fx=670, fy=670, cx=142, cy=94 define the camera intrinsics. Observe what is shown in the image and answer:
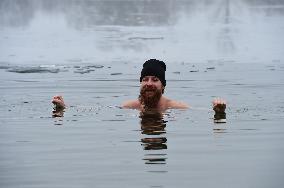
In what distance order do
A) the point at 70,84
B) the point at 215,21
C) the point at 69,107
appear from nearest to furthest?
the point at 69,107
the point at 70,84
the point at 215,21

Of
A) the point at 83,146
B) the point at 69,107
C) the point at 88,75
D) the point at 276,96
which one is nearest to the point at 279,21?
the point at 88,75

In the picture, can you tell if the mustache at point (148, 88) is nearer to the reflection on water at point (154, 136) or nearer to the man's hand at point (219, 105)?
the reflection on water at point (154, 136)

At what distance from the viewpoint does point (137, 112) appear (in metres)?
12.9

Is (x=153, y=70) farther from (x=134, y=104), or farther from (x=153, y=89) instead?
(x=134, y=104)

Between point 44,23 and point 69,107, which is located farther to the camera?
point 44,23

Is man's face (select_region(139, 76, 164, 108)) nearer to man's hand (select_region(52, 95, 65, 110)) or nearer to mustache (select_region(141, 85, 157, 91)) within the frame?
mustache (select_region(141, 85, 157, 91))

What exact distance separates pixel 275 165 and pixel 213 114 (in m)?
4.49

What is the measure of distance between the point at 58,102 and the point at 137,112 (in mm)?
1526

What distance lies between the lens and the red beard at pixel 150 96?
41.3ft

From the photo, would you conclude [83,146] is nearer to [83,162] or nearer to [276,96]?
[83,162]

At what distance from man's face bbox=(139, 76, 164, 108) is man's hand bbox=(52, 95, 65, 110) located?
1.53m

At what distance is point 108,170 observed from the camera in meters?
7.68

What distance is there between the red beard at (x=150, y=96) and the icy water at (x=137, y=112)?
13.5 inches

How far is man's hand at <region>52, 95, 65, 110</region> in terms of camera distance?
12.4 metres
